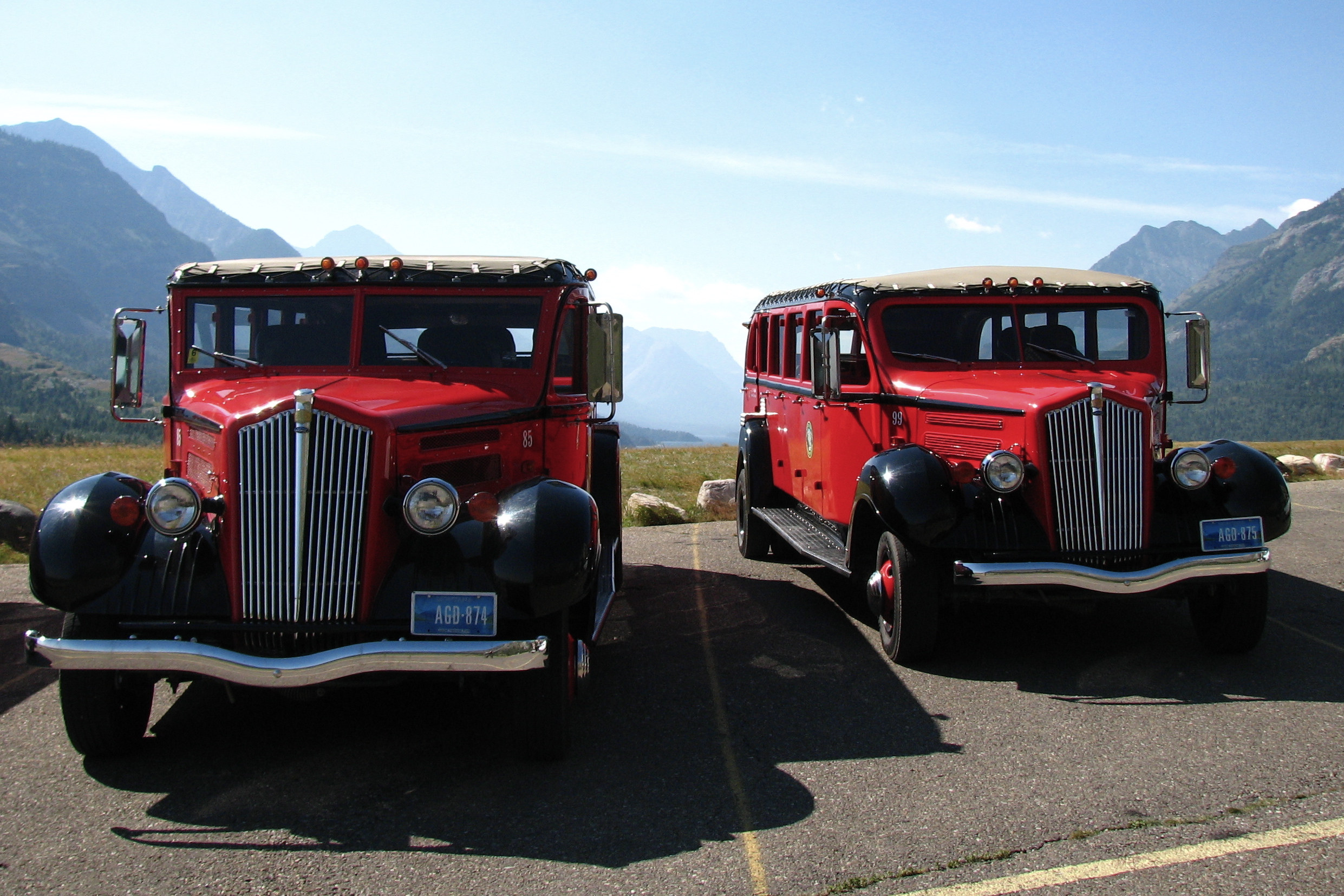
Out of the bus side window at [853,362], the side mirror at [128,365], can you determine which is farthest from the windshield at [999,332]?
the side mirror at [128,365]

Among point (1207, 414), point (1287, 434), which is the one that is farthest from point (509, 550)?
point (1207, 414)

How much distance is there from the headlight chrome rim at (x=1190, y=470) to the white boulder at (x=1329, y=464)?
15.2m

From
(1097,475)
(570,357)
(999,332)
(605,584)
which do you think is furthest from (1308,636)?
(570,357)

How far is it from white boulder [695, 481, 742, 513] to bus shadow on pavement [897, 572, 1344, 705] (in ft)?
21.4

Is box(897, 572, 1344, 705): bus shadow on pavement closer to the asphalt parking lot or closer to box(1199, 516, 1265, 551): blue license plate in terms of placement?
the asphalt parking lot

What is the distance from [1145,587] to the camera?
573 cm

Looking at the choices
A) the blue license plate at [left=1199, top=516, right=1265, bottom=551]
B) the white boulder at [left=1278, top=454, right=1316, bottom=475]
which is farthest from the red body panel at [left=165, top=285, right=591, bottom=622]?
the white boulder at [left=1278, top=454, right=1316, bottom=475]

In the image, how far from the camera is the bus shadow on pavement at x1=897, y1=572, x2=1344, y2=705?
5770mm

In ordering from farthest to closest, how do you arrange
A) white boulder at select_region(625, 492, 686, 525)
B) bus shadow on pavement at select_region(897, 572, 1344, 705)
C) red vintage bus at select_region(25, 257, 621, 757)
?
1. white boulder at select_region(625, 492, 686, 525)
2. bus shadow on pavement at select_region(897, 572, 1344, 705)
3. red vintage bus at select_region(25, 257, 621, 757)

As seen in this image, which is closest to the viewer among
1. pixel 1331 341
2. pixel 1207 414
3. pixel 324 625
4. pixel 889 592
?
pixel 324 625

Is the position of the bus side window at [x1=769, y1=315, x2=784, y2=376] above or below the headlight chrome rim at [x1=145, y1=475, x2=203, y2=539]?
above

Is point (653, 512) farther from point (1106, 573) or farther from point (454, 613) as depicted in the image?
point (454, 613)

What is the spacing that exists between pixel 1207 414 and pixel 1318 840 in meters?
161

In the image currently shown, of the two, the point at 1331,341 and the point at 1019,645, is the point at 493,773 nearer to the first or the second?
the point at 1019,645
